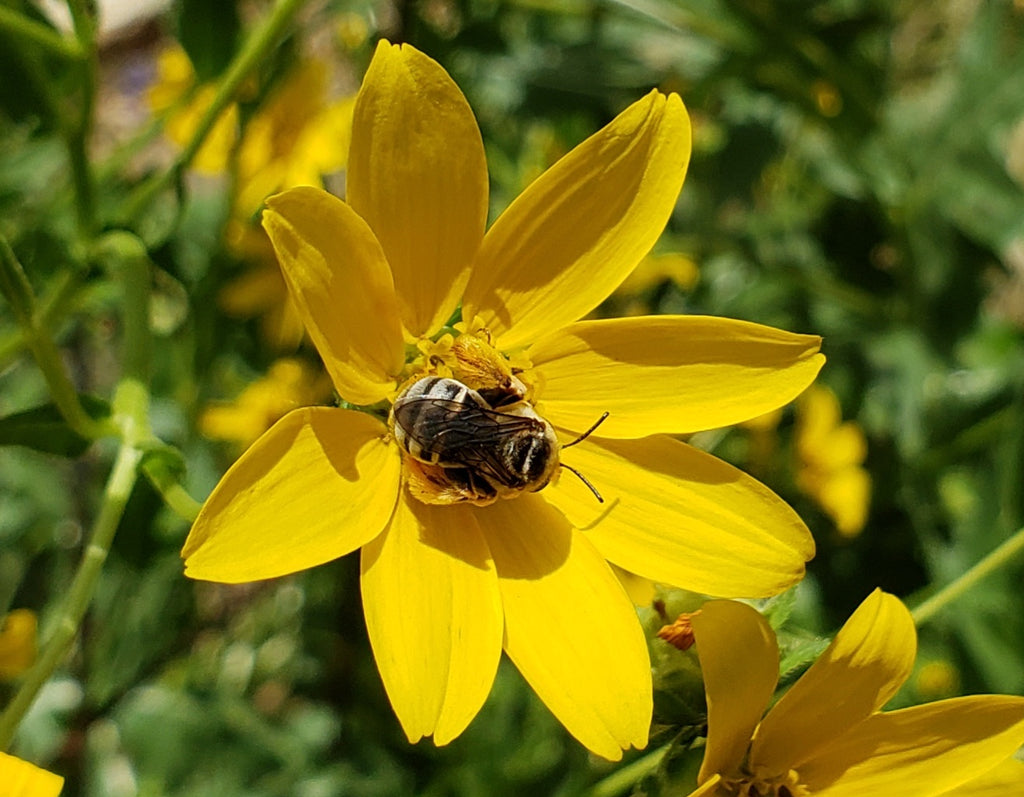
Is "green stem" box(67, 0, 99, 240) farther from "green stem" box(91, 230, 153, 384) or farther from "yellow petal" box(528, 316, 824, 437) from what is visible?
"yellow petal" box(528, 316, 824, 437)

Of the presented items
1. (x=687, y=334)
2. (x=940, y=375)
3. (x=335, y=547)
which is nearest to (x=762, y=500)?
(x=687, y=334)

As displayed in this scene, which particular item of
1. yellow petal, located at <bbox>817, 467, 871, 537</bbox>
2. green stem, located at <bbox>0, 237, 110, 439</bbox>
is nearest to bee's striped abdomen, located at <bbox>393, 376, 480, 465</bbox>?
green stem, located at <bbox>0, 237, 110, 439</bbox>

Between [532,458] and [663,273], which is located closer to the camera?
[532,458]

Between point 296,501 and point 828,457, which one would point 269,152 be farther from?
point 296,501

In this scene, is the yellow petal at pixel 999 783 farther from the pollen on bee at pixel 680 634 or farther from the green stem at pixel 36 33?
the green stem at pixel 36 33

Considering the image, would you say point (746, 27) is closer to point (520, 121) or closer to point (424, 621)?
point (520, 121)

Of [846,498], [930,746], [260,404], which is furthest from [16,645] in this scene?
[846,498]

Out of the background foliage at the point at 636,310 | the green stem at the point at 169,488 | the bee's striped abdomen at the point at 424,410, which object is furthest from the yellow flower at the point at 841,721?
the background foliage at the point at 636,310
